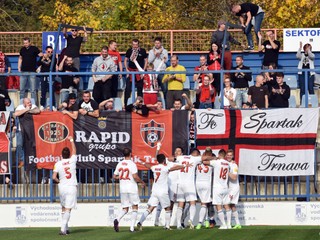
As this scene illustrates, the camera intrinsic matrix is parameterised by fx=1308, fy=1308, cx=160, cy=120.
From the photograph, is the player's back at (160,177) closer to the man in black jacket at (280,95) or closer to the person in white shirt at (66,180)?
the person in white shirt at (66,180)

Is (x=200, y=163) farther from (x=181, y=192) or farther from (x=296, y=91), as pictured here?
(x=296, y=91)

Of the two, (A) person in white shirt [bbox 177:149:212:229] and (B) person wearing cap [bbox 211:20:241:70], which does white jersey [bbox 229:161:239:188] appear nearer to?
(A) person in white shirt [bbox 177:149:212:229]

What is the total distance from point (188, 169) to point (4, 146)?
5.00 meters

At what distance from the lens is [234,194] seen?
109 feet

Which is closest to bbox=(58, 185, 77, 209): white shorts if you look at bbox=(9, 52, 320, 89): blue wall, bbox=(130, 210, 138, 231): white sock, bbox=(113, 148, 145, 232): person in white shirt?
bbox=(113, 148, 145, 232): person in white shirt

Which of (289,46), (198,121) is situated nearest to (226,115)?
Answer: (198,121)

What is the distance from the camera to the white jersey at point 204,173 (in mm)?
33438

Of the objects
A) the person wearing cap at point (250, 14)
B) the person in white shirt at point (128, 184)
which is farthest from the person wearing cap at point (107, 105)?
the person wearing cap at point (250, 14)

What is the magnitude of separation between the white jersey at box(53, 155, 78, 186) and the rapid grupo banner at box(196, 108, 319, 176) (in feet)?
12.9

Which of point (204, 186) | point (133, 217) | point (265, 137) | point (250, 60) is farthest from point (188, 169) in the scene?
point (250, 60)

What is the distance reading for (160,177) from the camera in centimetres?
3278

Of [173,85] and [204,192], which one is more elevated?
[173,85]

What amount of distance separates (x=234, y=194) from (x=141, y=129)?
3.08 metres

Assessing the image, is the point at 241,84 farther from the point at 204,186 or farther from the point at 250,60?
the point at 250,60
